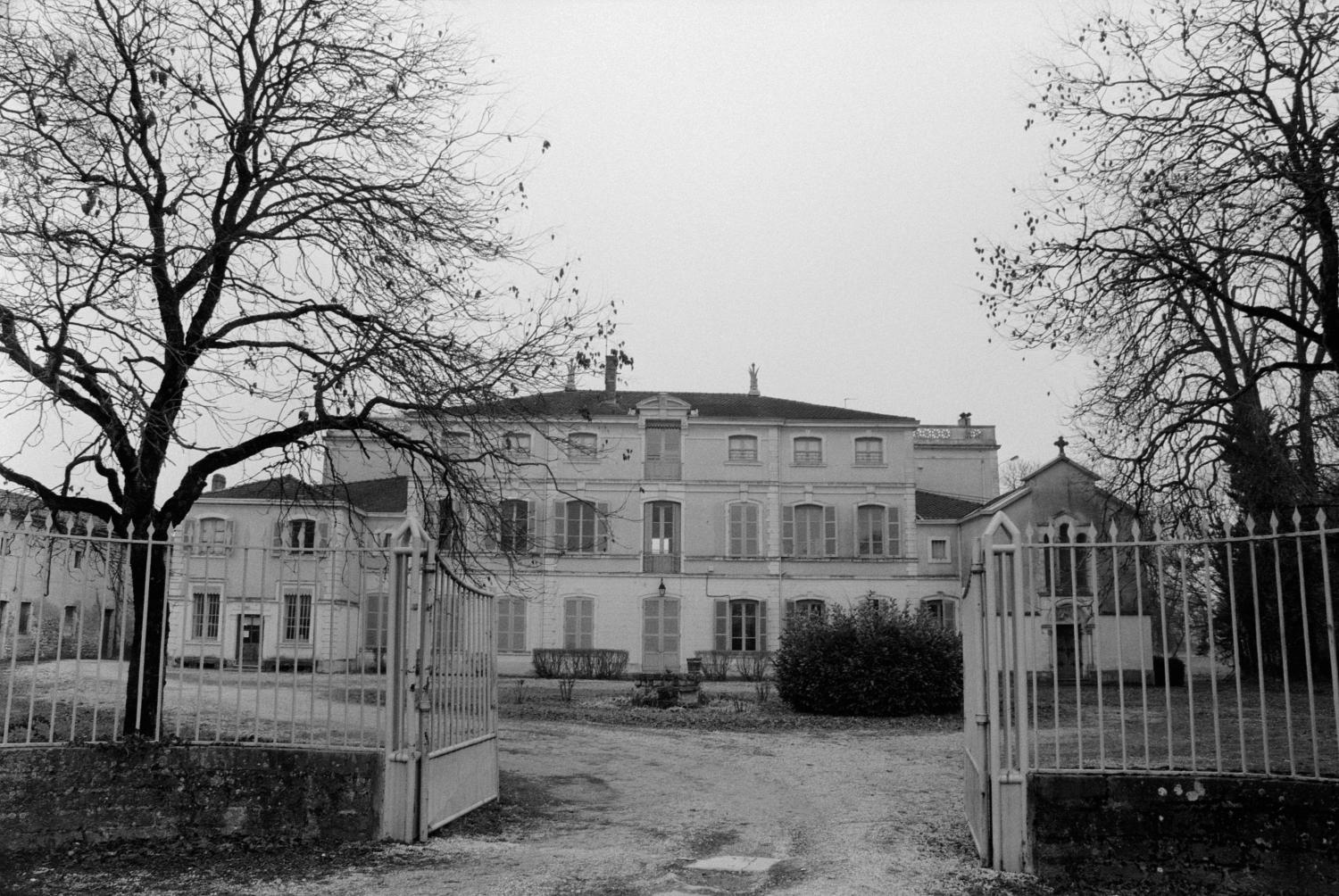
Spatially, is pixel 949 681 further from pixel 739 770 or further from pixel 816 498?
pixel 816 498

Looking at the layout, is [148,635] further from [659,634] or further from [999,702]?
[659,634]

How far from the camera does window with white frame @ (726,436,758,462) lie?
36.1m

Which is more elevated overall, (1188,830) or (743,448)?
(743,448)

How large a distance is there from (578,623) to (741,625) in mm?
5048

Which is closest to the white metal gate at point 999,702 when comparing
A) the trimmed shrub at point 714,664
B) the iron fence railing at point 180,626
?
the iron fence railing at point 180,626

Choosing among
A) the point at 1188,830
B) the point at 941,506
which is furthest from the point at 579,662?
the point at 1188,830

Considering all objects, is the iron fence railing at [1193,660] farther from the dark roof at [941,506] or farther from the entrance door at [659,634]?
the entrance door at [659,634]

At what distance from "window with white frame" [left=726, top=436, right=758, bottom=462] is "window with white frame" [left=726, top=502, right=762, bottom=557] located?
1.49 meters

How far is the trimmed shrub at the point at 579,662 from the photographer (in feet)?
105

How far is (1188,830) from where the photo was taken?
6.38 m

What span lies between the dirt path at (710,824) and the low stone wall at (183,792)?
650mm

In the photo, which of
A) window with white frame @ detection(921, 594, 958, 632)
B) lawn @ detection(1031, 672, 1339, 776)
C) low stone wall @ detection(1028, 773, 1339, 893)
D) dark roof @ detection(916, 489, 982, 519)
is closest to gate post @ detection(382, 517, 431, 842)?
low stone wall @ detection(1028, 773, 1339, 893)

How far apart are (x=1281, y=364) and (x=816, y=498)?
24830mm

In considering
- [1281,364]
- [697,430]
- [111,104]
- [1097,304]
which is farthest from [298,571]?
[697,430]
